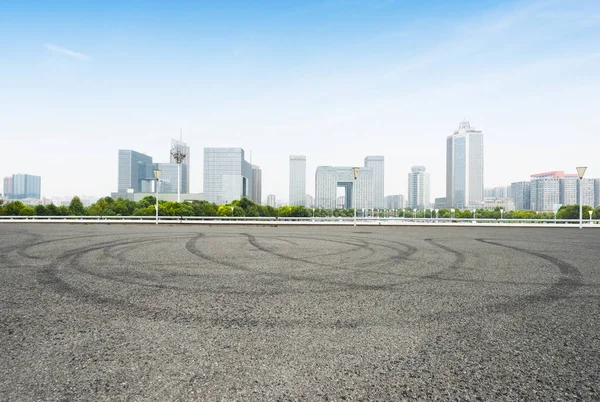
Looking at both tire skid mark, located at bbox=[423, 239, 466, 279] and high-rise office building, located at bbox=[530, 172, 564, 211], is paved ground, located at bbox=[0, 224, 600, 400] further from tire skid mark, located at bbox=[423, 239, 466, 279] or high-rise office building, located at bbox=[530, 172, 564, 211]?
high-rise office building, located at bbox=[530, 172, 564, 211]

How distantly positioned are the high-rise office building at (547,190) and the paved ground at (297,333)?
694ft

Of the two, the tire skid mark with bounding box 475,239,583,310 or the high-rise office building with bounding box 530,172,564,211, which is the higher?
the high-rise office building with bounding box 530,172,564,211

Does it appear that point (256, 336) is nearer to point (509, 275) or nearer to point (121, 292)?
point (121, 292)

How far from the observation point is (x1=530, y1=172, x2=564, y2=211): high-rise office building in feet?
578

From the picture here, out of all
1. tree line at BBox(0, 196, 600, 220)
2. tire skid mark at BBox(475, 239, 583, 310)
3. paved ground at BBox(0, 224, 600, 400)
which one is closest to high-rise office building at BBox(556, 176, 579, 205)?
tree line at BBox(0, 196, 600, 220)

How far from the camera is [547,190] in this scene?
588 feet

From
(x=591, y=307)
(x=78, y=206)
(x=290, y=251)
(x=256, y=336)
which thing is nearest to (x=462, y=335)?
(x=256, y=336)

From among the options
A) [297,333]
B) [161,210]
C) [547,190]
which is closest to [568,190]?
[547,190]

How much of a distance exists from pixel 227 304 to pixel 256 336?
1443 millimetres

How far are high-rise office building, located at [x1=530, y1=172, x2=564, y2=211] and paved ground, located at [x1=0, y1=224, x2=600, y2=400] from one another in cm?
21162

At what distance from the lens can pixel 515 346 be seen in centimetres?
372

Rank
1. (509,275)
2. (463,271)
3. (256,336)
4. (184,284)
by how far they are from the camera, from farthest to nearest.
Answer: (463,271) < (509,275) < (184,284) < (256,336)

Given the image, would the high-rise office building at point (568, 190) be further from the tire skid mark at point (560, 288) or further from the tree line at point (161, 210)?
the tire skid mark at point (560, 288)

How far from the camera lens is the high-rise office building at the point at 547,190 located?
578 ft
